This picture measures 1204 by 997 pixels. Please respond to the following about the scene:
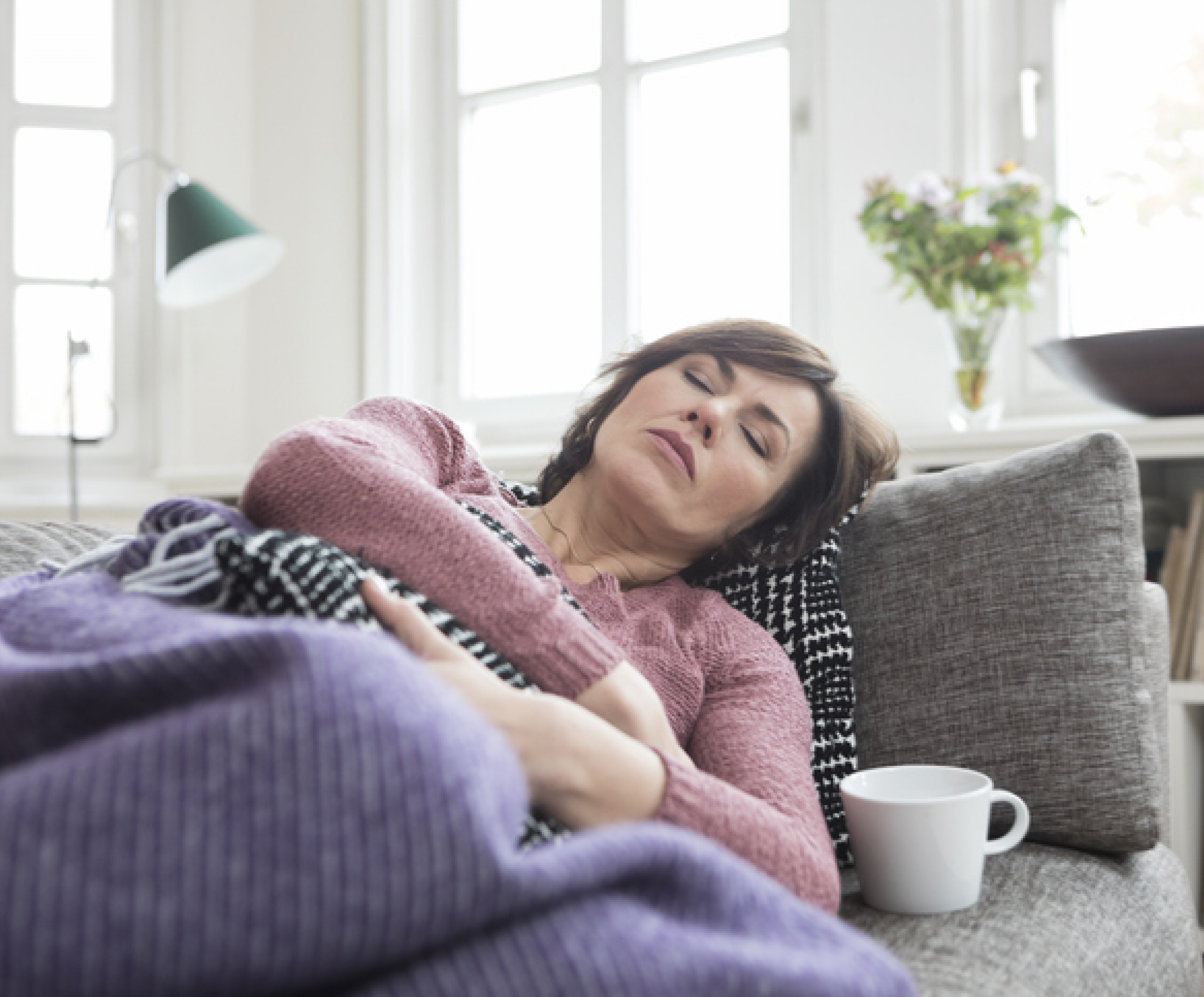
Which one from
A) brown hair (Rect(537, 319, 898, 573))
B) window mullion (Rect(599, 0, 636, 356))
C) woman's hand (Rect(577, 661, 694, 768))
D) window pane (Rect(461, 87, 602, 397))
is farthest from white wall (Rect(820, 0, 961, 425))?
woman's hand (Rect(577, 661, 694, 768))

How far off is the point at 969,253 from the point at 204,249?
1.52 m

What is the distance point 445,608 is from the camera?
0.83m

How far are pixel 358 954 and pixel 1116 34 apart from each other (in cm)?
245

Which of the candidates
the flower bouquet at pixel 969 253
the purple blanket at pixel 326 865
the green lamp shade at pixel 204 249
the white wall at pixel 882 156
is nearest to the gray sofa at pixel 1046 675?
the purple blanket at pixel 326 865

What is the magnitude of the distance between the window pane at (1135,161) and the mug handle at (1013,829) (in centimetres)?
162

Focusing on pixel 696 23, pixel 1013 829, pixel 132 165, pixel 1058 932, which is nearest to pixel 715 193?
pixel 696 23

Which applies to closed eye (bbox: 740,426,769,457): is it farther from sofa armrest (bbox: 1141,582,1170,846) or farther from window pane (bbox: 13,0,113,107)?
window pane (bbox: 13,0,113,107)

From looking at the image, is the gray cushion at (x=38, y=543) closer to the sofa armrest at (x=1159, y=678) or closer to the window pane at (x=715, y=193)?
the sofa armrest at (x=1159, y=678)

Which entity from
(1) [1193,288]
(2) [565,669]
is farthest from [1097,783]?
(1) [1193,288]

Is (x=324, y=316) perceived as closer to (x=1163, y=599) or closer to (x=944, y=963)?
(x=1163, y=599)

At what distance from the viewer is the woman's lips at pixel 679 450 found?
3.84 ft

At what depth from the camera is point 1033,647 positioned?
1.03 metres

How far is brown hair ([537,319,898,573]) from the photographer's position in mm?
1200

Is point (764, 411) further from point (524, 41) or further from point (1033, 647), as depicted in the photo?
point (524, 41)
